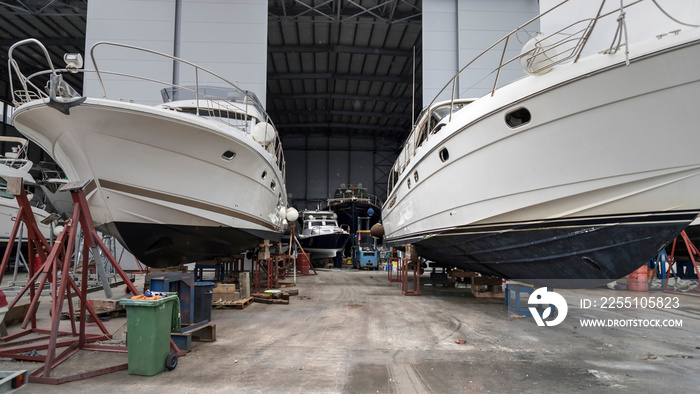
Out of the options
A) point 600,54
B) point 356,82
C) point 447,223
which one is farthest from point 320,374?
point 356,82

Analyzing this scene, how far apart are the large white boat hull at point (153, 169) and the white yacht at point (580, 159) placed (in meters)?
3.43

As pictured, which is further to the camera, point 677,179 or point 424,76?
point 424,76

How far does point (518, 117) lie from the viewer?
182 inches

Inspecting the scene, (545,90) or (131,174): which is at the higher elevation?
(545,90)

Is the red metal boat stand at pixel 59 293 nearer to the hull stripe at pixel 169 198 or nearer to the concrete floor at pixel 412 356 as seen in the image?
the concrete floor at pixel 412 356

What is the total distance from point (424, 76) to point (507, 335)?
11.9m

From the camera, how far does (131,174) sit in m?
5.45

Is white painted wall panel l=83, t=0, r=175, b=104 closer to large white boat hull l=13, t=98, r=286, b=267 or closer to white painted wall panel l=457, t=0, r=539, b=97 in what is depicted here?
large white boat hull l=13, t=98, r=286, b=267

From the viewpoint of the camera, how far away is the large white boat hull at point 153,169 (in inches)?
200

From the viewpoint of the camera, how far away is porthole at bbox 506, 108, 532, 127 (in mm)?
4504

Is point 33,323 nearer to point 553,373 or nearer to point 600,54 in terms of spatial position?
point 553,373

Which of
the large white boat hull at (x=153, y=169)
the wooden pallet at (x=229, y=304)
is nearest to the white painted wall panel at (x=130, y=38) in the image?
the large white boat hull at (x=153, y=169)

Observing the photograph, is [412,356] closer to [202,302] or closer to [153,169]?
[202,302]

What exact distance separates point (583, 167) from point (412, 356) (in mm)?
2655
